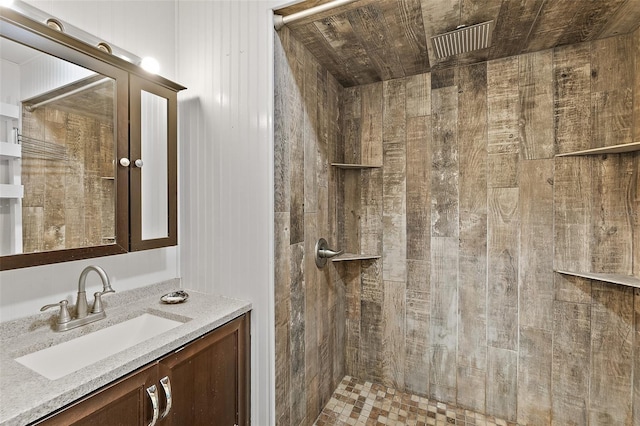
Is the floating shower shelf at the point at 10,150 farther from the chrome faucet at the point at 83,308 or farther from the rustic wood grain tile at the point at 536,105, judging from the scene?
the rustic wood grain tile at the point at 536,105

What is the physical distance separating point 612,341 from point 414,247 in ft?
3.69

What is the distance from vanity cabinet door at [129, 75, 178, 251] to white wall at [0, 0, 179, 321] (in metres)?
0.20

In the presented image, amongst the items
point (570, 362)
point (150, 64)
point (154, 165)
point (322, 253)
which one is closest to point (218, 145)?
point (154, 165)

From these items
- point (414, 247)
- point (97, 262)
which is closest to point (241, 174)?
point (97, 262)

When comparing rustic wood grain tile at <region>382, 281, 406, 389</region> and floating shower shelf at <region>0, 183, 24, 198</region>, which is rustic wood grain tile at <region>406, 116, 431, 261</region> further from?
floating shower shelf at <region>0, 183, 24, 198</region>

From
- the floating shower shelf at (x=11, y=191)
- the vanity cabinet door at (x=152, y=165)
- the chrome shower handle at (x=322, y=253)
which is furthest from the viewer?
the chrome shower handle at (x=322, y=253)

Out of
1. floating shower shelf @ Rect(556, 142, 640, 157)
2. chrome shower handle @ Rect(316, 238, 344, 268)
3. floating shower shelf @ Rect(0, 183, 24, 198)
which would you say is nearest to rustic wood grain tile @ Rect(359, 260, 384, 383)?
chrome shower handle @ Rect(316, 238, 344, 268)

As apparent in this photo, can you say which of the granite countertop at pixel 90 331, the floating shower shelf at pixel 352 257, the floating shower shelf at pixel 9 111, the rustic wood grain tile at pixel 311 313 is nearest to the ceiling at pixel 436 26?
the rustic wood grain tile at pixel 311 313

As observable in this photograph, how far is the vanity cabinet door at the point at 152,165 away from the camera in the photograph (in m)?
1.31

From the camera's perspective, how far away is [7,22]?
3.08 feet

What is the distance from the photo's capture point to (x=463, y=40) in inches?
64.0

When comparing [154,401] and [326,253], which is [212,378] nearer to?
[154,401]

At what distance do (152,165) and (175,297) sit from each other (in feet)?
2.14

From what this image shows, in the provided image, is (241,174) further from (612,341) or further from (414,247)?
(612,341)
